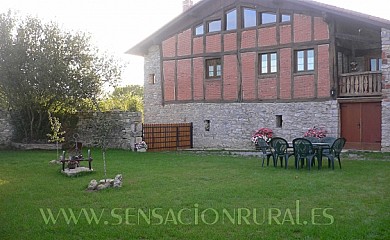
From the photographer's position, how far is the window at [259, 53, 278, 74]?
17281 mm

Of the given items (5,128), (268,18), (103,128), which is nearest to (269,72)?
(268,18)

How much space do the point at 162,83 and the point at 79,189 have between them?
13111 millimetres

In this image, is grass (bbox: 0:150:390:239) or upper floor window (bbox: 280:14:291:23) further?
upper floor window (bbox: 280:14:291:23)

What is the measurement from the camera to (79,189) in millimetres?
7883

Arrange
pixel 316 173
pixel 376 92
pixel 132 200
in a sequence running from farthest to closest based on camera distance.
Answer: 1. pixel 376 92
2. pixel 316 173
3. pixel 132 200

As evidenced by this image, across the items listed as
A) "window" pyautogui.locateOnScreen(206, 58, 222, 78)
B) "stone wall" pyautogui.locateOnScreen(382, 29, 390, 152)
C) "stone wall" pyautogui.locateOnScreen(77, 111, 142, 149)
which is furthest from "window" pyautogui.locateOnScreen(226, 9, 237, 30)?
"stone wall" pyautogui.locateOnScreen(382, 29, 390, 152)

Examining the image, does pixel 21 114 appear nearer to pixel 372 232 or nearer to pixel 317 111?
pixel 317 111

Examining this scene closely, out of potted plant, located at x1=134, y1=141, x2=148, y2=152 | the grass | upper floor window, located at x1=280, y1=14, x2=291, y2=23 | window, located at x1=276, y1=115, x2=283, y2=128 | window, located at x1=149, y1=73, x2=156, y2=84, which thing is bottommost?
the grass

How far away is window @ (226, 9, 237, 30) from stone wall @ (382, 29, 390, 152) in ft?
20.3

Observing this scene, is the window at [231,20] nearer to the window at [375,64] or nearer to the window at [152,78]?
the window at [152,78]

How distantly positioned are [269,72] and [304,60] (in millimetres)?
1527

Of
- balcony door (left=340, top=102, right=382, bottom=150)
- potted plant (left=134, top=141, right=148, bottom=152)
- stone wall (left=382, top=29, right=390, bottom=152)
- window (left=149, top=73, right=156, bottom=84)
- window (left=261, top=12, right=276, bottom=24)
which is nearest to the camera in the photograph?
stone wall (left=382, top=29, right=390, bottom=152)

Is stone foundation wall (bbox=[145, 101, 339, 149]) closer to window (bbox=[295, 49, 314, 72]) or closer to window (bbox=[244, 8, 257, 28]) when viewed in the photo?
window (bbox=[295, 49, 314, 72])

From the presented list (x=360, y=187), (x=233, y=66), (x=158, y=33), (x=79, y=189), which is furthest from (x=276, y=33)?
(x=79, y=189)
